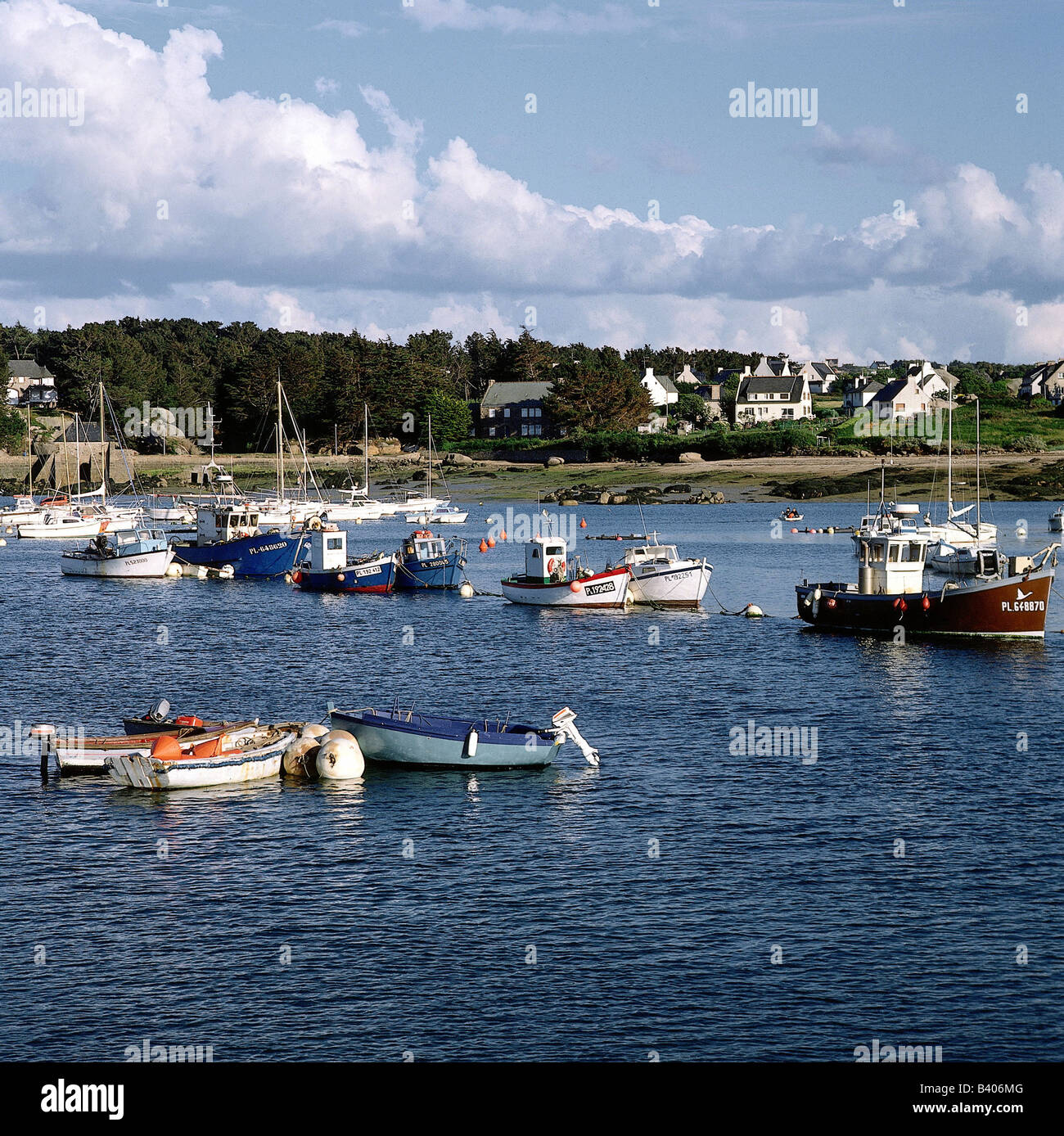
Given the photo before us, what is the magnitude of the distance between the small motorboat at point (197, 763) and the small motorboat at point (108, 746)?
0.27 m

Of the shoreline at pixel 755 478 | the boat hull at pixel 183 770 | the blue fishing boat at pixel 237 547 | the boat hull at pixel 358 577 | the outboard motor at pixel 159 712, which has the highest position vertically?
the shoreline at pixel 755 478

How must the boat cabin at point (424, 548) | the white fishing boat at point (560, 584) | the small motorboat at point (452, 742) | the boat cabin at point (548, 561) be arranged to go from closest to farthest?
the small motorboat at point (452, 742), the white fishing boat at point (560, 584), the boat cabin at point (548, 561), the boat cabin at point (424, 548)

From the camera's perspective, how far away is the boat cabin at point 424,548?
88125 mm

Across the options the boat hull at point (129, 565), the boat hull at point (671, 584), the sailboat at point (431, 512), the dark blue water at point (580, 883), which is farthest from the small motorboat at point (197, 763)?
the sailboat at point (431, 512)

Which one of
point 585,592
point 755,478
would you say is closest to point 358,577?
point 585,592

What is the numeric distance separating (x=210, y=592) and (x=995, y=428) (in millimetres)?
134509

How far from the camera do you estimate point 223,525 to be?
10325 cm

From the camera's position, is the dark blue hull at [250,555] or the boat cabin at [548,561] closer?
the boat cabin at [548,561]

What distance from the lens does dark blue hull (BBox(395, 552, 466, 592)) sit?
86.9 metres

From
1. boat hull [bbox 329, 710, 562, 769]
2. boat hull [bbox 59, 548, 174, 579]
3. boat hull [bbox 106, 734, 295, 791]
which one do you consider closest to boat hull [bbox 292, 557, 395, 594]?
boat hull [bbox 59, 548, 174, 579]

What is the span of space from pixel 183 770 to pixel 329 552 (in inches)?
2052

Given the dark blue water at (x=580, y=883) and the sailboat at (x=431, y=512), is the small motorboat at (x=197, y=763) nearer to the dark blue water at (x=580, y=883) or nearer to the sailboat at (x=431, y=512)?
the dark blue water at (x=580, y=883)

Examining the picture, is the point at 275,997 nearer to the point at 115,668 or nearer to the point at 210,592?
the point at 115,668

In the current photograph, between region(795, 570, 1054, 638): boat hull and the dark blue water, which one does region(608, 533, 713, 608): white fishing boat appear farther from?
the dark blue water
